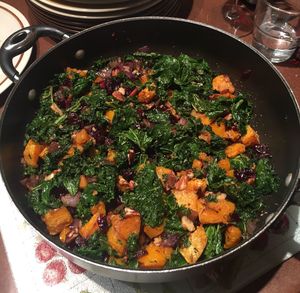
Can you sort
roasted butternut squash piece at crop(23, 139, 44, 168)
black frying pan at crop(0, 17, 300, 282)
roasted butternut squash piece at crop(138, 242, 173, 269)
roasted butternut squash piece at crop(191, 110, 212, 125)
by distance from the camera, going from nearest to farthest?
1. roasted butternut squash piece at crop(138, 242, 173, 269)
2. black frying pan at crop(0, 17, 300, 282)
3. roasted butternut squash piece at crop(23, 139, 44, 168)
4. roasted butternut squash piece at crop(191, 110, 212, 125)

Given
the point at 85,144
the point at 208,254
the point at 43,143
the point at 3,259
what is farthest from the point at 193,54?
the point at 3,259

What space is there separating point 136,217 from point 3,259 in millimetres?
736

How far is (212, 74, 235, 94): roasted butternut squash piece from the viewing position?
81.5 inches

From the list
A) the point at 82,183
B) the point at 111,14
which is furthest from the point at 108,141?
the point at 111,14

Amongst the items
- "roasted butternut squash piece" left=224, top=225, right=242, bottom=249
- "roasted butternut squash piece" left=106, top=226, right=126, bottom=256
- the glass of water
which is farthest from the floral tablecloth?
the glass of water

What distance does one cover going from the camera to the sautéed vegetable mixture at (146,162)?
61.9 inches

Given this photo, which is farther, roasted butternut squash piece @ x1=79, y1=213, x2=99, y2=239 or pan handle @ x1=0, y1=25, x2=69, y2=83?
pan handle @ x1=0, y1=25, x2=69, y2=83

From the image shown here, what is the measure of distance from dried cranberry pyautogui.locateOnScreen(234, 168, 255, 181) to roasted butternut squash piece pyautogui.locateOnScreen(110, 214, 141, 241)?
550 mm

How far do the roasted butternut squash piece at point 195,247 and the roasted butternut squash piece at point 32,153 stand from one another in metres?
0.87

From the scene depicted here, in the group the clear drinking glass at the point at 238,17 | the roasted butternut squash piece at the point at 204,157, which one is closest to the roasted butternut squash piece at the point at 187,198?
the roasted butternut squash piece at the point at 204,157

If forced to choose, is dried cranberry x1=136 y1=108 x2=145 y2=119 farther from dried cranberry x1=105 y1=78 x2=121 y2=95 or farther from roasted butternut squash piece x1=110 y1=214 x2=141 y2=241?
roasted butternut squash piece x1=110 y1=214 x2=141 y2=241

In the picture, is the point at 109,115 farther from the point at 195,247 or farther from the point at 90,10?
the point at 195,247

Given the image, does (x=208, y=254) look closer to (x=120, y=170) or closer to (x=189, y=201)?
(x=189, y=201)

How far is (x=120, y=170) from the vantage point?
1808 mm
